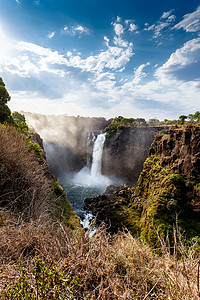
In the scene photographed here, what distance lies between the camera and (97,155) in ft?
118

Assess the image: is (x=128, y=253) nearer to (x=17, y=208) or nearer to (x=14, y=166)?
(x=17, y=208)

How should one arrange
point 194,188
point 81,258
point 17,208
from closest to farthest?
point 81,258 → point 17,208 → point 194,188

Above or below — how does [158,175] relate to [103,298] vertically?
below

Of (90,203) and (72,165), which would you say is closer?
(90,203)

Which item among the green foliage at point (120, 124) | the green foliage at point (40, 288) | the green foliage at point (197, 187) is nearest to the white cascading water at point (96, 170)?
the green foliage at point (120, 124)

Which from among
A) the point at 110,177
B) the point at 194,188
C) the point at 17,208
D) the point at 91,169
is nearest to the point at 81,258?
the point at 17,208

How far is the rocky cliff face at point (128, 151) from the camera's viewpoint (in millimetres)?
30267

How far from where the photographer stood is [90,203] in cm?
1991

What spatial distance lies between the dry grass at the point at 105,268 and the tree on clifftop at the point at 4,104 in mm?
11063

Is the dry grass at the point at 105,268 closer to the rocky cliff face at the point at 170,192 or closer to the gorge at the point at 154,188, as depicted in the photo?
the gorge at the point at 154,188

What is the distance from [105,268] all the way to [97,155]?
3382cm

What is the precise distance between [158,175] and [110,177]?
21.0 metres

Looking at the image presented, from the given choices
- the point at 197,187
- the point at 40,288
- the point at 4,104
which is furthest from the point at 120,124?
the point at 40,288

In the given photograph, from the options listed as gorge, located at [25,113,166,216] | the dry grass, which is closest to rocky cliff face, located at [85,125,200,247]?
the dry grass
